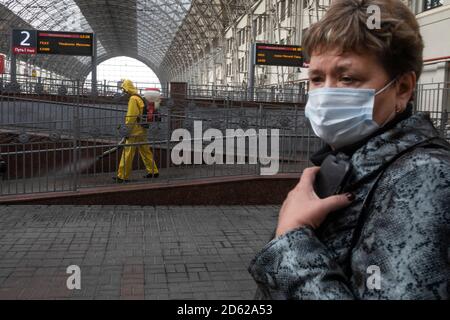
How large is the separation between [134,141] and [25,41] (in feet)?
42.0

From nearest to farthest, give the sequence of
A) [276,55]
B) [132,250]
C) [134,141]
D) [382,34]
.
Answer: [382,34] < [132,250] < [134,141] < [276,55]

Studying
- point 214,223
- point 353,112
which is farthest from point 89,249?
point 353,112

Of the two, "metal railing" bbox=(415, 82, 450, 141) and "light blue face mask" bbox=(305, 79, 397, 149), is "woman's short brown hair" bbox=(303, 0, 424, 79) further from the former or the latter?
"metal railing" bbox=(415, 82, 450, 141)

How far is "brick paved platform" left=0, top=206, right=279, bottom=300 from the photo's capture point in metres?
4.65

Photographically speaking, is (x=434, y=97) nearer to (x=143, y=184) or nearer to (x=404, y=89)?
(x=143, y=184)

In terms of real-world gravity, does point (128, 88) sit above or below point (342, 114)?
above

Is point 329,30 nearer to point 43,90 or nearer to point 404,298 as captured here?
point 404,298

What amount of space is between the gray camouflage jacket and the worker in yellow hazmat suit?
7680mm

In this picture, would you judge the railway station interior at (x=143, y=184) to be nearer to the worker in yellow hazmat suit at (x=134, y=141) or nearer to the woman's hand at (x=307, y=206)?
the worker in yellow hazmat suit at (x=134, y=141)

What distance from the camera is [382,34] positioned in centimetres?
125

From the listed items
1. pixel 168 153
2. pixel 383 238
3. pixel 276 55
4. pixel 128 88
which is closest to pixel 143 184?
pixel 168 153

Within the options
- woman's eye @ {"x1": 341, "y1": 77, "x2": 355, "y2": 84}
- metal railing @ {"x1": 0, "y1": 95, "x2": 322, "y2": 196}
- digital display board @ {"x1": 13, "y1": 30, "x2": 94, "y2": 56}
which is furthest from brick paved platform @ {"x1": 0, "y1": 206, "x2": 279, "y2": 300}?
digital display board @ {"x1": 13, "y1": 30, "x2": 94, "y2": 56}

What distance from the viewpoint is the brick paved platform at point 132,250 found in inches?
183
